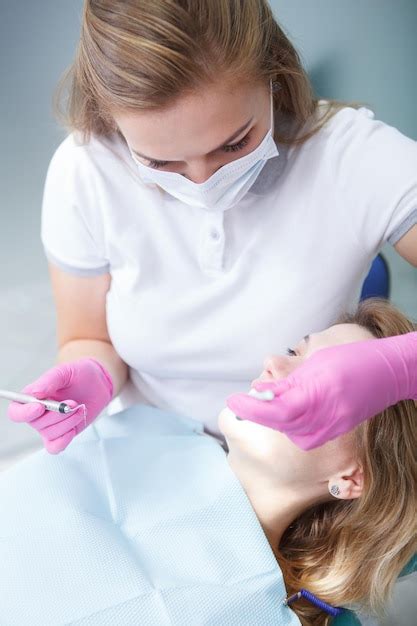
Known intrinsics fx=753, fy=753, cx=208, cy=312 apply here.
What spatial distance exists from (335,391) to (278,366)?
23 cm

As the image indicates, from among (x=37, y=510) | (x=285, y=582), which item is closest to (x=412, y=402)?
(x=285, y=582)

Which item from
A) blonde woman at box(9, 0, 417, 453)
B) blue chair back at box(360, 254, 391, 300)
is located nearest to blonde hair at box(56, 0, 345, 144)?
blonde woman at box(9, 0, 417, 453)

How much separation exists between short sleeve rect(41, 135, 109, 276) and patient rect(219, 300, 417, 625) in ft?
1.33

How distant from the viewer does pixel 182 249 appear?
137 centimetres

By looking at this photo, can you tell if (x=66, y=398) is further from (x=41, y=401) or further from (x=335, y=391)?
(x=335, y=391)

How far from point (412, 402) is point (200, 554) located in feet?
1.44

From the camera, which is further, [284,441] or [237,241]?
[237,241]

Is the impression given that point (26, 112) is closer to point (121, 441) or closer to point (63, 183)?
point (63, 183)

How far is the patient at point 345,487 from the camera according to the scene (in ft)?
4.05

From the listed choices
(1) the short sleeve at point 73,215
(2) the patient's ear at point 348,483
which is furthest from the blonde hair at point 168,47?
(2) the patient's ear at point 348,483

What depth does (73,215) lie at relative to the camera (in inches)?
55.1

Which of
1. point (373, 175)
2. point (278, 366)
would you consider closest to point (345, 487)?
point (278, 366)

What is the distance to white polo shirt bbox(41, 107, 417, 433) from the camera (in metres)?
1.28

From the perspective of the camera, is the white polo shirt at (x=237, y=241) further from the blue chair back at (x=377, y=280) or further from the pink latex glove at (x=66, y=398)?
the blue chair back at (x=377, y=280)
